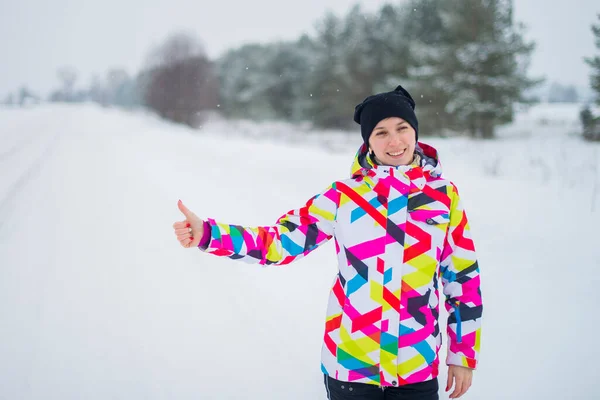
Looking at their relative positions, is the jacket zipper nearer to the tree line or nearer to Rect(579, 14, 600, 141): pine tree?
the tree line

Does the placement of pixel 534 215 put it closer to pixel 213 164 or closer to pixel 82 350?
pixel 82 350

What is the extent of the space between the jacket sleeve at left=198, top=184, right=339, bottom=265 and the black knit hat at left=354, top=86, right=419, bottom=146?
0.98 ft

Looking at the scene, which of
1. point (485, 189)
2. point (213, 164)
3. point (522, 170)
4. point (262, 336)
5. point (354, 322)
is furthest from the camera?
point (213, 164)

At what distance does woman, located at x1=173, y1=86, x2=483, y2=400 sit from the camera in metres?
A: 1.45

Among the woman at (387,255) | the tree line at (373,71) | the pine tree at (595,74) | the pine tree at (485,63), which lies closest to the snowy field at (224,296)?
the woman at (387,255)

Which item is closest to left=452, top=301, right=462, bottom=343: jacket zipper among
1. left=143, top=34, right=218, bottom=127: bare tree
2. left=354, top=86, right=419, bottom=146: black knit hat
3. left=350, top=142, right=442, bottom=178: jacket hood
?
left=350, top=142, right=442, bottom=178: jacket hood

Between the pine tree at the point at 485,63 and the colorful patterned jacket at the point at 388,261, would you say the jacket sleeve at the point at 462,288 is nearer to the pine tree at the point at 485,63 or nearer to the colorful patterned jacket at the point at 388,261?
the colorful patterned jacket at the point at 388,261

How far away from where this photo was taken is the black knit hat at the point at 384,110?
5.23 feet

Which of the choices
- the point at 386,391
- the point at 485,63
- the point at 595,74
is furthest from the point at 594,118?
the point at 386,391

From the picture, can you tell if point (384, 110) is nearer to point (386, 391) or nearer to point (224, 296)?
point (386, 391)

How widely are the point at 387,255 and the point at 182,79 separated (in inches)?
954

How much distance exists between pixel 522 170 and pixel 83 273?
266 inches

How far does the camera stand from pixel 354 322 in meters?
1.48

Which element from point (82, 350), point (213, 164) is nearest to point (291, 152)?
point (213, 164)
